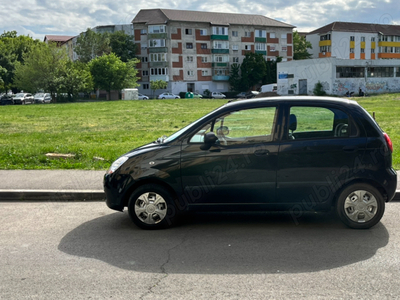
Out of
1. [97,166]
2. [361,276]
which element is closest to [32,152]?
[97,166]

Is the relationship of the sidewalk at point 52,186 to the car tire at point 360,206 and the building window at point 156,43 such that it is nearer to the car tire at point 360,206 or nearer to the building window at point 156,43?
the car tire at point 360,206

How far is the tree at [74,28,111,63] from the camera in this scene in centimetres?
7994

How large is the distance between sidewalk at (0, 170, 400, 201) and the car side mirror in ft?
9.43

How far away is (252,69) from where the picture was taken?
81.8 meters

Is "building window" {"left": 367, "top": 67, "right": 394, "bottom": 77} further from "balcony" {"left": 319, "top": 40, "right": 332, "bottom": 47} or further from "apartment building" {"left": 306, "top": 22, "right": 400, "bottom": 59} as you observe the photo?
"balcony" {"left": 319, "top": 40, "right": 332, "bottom": 47}

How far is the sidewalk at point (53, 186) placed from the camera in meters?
7.87

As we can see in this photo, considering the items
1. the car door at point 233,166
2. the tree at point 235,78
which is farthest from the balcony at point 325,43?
the car door at point 233,166

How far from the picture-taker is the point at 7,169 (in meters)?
10.2

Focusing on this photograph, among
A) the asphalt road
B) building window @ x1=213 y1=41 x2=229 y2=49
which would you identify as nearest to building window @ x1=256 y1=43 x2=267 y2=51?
building window @ x1=213 y1=41 x2=229 y2=49

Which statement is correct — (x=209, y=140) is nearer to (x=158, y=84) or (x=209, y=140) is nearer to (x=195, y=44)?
(x=158, y=84)

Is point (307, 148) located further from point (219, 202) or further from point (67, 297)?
point (67, 297)

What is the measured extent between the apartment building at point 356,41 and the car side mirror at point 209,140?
95432 mm

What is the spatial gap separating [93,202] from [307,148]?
3.90 metres

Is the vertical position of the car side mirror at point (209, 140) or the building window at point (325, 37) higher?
the building window at point (325, 37)
